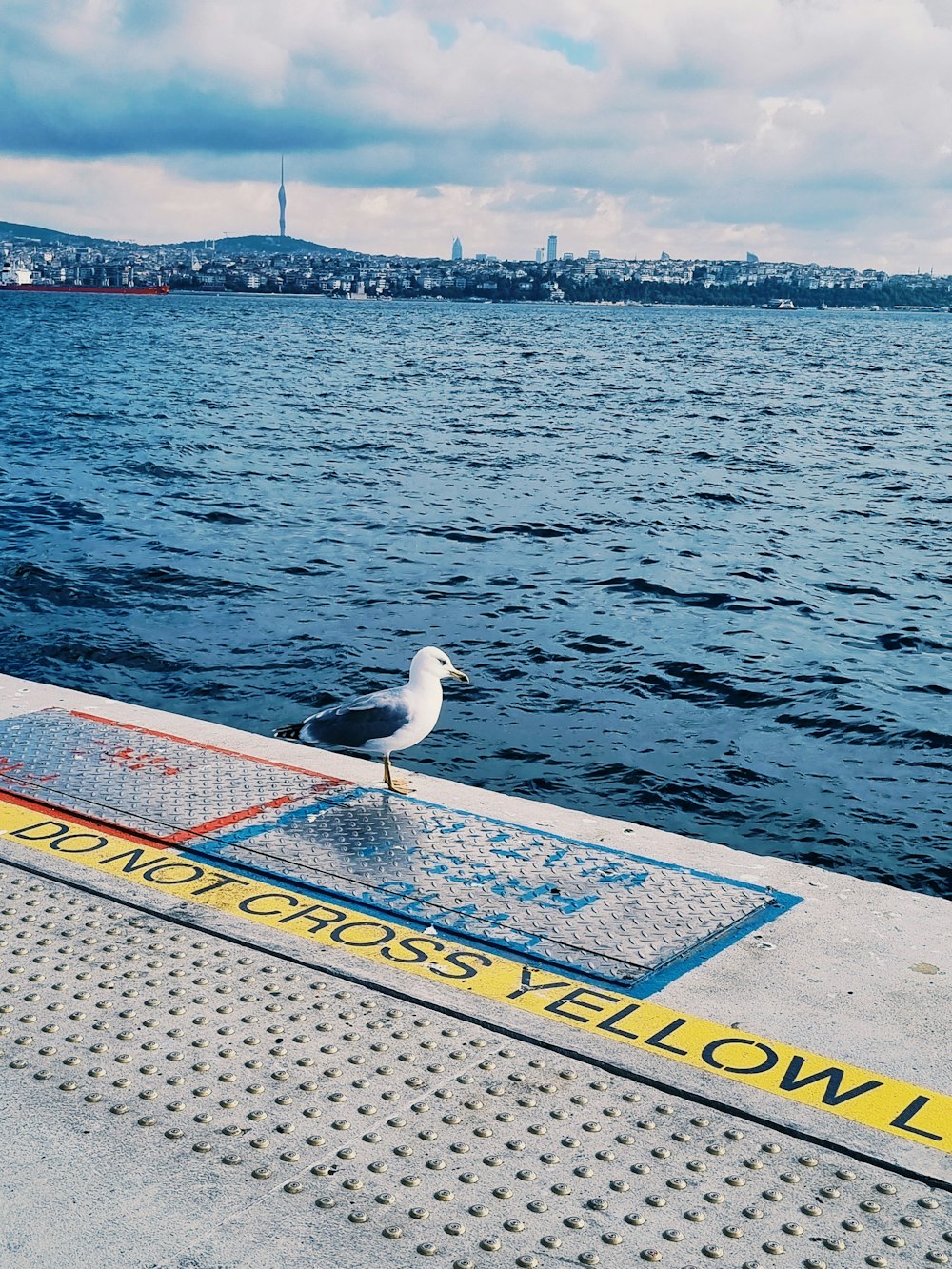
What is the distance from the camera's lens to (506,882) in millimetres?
6305

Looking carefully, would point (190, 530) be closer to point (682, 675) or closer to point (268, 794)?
point (682, 675)

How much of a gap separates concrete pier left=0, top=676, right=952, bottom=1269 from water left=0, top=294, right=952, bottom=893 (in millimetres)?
3784

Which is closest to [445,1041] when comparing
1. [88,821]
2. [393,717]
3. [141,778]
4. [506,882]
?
[506,882]

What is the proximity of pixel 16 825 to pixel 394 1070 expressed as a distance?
2997 millimetres

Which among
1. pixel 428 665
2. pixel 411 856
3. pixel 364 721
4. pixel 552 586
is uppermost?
pixel 428 665

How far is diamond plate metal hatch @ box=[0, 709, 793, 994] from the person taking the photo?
5770 mm

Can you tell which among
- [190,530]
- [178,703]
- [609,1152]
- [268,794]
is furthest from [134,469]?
[609,1152]

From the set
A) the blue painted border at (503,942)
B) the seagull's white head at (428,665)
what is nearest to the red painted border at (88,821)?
the blue painted border at (503,942)

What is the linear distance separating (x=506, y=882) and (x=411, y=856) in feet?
1.80

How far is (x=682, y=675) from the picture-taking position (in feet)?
46.2

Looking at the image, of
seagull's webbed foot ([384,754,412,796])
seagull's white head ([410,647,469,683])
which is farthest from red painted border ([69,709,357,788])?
seagull's white head ([410,647,469,683])

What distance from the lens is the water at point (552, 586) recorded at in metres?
11.4

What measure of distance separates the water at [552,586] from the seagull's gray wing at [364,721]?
10.5 ft

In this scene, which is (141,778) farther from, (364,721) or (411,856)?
(411,856)
